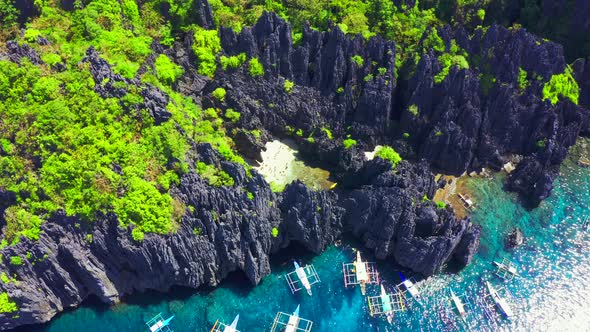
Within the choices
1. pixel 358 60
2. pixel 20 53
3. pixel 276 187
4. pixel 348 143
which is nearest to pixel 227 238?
pixel 276 187

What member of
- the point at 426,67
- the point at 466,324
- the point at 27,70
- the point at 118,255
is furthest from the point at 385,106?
the point at 27,70

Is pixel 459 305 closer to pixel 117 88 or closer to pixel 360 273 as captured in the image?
pixel 360 273

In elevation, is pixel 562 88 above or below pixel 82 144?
below

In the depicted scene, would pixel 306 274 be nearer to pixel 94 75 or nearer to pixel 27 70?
pixel 94 75

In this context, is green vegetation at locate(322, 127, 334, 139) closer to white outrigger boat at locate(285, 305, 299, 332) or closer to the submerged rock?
white outrigger boat at locate(285, 305, 299, 332)

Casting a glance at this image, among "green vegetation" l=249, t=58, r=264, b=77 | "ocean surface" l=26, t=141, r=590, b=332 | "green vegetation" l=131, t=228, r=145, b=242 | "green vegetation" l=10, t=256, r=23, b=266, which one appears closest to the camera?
"green vegetation" l=10, t=256, r=23, b=266

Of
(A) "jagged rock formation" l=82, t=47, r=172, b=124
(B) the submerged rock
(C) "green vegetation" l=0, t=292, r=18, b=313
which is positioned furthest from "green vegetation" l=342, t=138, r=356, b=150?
(C) "green vegetation" l=0, t=292, r=18, b=313
